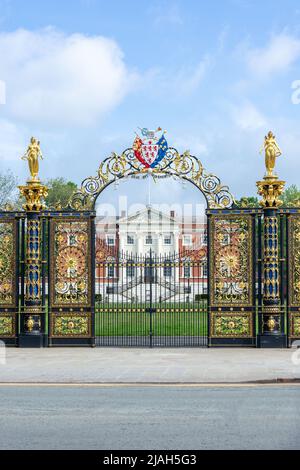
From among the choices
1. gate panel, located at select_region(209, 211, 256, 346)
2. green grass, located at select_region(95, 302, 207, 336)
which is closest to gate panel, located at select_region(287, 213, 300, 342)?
gate panel, located at select_region(209, 211, 256, 346)

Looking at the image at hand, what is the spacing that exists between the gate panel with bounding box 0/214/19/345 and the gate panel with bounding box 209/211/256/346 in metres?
5.12

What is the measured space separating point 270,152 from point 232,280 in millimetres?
3425

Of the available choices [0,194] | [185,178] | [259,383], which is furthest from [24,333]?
[0,194]

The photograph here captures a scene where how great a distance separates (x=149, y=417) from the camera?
446 inches

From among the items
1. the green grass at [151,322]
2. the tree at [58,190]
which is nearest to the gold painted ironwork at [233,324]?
the green grass at [151,322]

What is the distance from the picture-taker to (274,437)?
31.9ft

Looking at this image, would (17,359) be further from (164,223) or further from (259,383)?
(164,223)

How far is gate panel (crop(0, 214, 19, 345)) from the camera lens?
22.0m

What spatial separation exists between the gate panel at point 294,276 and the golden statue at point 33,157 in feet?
22.1

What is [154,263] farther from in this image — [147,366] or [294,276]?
[147,366]

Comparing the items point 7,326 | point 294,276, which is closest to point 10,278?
point 7,326

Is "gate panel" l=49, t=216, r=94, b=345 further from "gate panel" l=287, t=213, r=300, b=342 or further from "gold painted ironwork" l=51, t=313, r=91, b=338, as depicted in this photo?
"gate panel" l=287, t=213, r=300, b=342

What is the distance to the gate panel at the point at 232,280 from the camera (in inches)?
848
